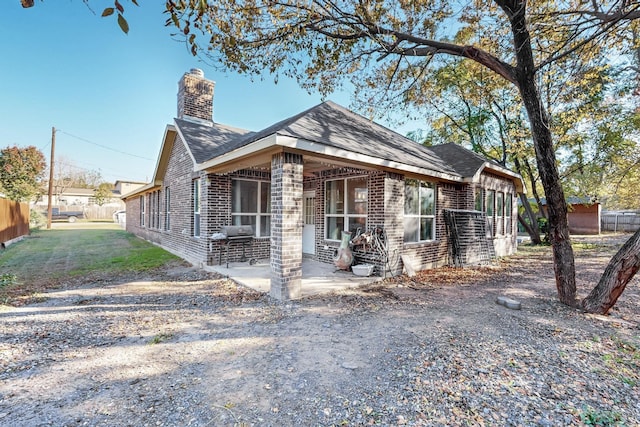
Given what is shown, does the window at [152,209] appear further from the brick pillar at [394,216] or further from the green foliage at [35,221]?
the green foliage at [35,221]

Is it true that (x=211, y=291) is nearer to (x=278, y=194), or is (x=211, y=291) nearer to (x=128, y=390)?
(x=278, y=194)

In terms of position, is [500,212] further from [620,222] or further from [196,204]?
[620,222]

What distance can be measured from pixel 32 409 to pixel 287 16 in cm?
644

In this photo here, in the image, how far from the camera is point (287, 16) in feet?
18.0

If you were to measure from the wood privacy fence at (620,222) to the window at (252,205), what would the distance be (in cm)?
3188

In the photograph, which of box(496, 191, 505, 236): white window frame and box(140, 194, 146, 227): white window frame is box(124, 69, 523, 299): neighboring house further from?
box(140, 194, 146, 227): white window frame

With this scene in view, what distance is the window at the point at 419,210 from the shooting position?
26.5ft

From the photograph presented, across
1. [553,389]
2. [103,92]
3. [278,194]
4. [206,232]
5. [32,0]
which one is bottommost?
[553,389]

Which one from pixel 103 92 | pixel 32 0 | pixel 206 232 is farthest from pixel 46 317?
pixel 103 92

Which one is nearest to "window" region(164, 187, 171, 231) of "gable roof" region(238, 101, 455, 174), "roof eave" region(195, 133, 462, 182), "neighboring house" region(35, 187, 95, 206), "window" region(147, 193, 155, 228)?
"window" region(147, 193, 155, 228)

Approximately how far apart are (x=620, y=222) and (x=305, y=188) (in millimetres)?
31488

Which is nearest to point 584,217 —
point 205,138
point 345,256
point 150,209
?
point 345,256

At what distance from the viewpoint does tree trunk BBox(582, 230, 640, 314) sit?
463cm

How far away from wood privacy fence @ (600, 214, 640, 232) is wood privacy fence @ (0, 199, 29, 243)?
40831 millimetres
